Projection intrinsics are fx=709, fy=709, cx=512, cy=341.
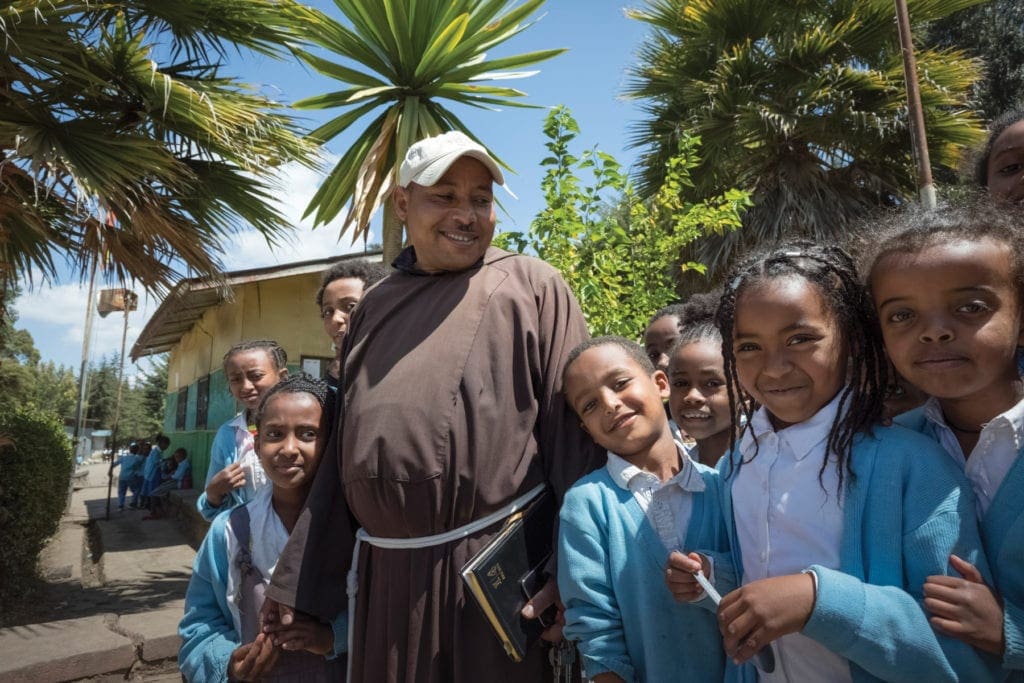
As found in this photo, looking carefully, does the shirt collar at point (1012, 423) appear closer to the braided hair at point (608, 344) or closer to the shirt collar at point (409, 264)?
the braided hair at point (608, 344)

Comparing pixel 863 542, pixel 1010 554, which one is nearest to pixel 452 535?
pixel 863 542

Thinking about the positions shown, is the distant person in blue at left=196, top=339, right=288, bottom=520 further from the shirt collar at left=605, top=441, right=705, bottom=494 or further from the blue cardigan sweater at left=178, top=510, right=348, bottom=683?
the shirt collar at left=605, top=441, right=705, bottom=494

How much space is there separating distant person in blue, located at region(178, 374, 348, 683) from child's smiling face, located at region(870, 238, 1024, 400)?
5.38 ft

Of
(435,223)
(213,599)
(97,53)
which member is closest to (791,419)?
(435,223)

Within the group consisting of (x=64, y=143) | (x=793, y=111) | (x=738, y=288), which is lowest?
(x=738, y=288)

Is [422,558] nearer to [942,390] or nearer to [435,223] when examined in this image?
[435,223]

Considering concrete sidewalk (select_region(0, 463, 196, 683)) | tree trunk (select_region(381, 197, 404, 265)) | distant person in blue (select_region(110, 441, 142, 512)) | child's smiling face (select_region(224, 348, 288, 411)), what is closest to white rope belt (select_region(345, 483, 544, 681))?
child's smiling face (select_region(224, 348, 288, 411))

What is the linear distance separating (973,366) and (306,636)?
1.75 m

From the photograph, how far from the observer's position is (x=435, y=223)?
6.68ft

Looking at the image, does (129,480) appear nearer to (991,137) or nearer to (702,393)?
(702,393)

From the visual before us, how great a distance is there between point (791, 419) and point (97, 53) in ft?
17.8

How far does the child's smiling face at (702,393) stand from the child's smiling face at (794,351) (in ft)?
3.65

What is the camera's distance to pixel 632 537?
163cm

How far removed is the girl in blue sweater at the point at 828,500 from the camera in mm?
1177
